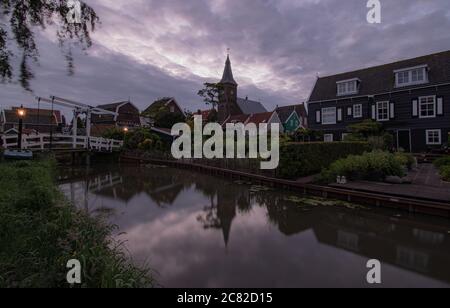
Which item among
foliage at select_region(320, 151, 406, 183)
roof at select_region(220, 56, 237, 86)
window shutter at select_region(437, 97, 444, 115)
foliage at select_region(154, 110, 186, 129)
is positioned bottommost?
foliage at select_region(320, 151, 406, 183)

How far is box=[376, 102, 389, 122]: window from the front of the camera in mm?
21367

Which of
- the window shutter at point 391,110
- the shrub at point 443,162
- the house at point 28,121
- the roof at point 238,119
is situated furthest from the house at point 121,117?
the shrub at point 443,162

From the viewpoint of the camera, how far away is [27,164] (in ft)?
39.9

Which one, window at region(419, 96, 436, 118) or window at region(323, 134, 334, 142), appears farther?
window at region(323, 134, 334, 142)

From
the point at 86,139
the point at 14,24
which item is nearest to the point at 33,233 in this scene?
the point at 14,24

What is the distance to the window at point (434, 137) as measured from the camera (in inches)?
744

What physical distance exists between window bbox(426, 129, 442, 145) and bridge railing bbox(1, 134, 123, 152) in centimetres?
2617

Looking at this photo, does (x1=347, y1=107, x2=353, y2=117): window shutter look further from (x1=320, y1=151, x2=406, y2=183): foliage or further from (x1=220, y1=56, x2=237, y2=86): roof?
(x1=220, y1=56, x2=237, y2=86): roof

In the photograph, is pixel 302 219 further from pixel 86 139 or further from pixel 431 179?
pixel 86 139

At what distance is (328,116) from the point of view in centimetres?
2491

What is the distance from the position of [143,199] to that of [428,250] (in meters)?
9.71

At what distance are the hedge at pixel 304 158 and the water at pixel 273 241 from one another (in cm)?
212

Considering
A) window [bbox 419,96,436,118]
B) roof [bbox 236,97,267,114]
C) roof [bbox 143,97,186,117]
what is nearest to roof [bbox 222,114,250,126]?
roof [bbox 236,97,267,114]

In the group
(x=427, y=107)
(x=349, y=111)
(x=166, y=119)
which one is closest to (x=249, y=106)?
(x=166, y=119)
